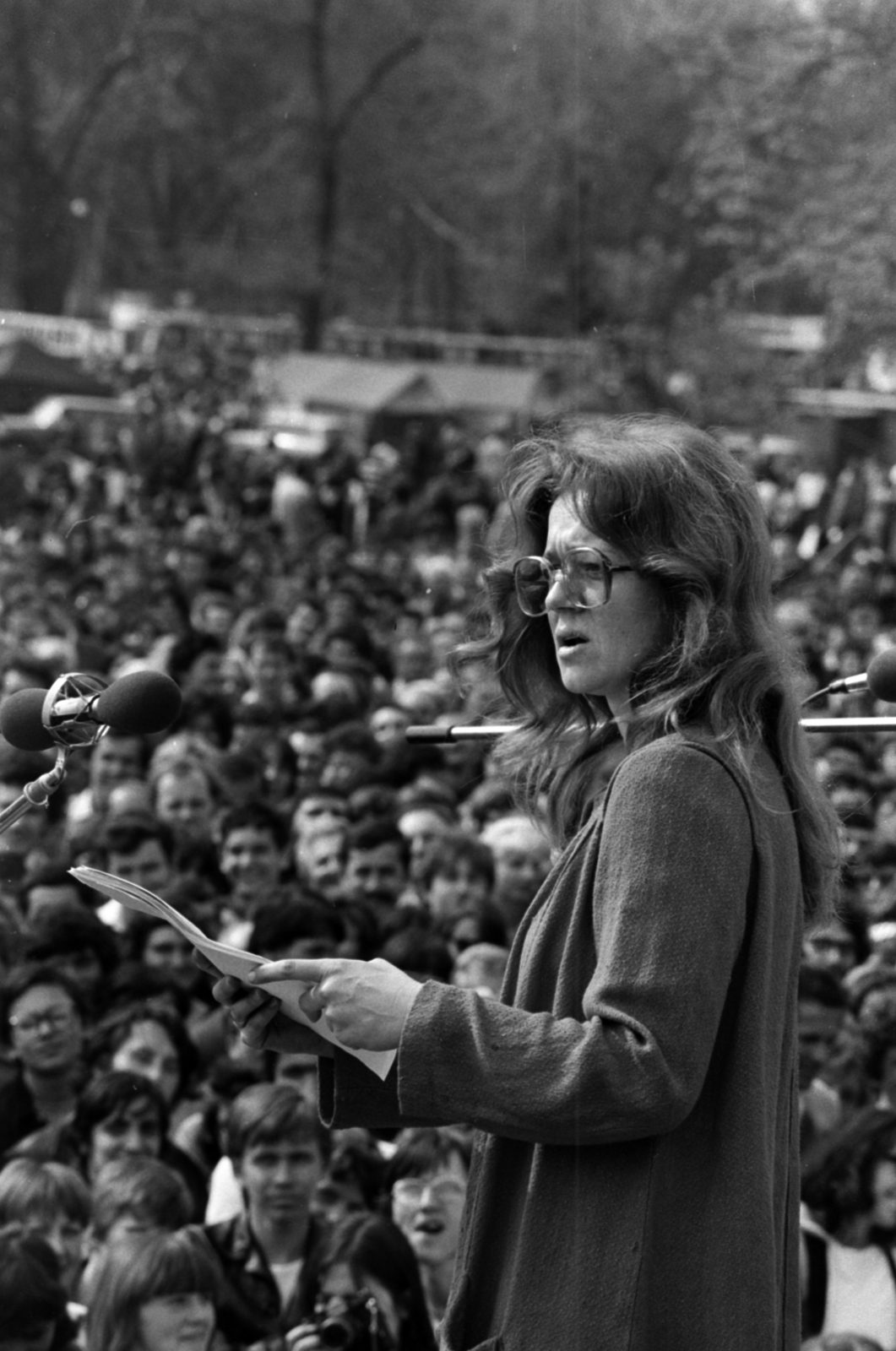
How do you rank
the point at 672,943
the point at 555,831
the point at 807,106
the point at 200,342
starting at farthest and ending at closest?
the point at 200,342, the point at 807,106, the point at 555,831, the point at 672,943

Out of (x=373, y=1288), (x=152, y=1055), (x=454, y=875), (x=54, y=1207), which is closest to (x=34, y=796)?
(x=373, y=1288)

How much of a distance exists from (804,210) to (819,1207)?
56.1 ft

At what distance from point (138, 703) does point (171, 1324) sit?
6.08 ft

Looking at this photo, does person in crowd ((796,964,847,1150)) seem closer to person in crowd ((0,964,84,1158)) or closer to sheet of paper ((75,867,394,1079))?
person in crowd ((0,964,84,1158))

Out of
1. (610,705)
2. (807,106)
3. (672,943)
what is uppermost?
(807,106)

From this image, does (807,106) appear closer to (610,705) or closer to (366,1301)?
(366,1301)

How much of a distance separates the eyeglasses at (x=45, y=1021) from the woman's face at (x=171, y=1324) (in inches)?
61.3

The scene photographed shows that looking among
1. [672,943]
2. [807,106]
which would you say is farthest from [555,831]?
[807,106]

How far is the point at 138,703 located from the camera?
2.53 metres

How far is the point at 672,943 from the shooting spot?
2.19 m

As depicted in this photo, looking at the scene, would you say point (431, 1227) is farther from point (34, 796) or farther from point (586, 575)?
point (586, 575)

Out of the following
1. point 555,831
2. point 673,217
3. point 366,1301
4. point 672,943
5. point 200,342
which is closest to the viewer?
point 672,943

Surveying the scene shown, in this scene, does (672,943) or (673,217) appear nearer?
(672,943)

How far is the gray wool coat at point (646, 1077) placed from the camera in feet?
7.14
